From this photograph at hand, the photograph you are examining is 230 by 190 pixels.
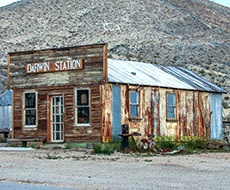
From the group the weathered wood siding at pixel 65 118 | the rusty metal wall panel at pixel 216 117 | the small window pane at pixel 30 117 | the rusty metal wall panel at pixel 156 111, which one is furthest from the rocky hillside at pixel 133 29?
the small window pane at pixel 30 117

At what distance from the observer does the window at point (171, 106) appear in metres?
25.6

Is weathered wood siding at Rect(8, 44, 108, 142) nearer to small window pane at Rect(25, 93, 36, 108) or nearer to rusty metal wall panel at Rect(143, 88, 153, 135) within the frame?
small window pane at Rect(25, 93, 36, 108)

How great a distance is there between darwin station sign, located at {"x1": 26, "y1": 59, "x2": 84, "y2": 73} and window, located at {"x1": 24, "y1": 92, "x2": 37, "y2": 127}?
1.10 metres

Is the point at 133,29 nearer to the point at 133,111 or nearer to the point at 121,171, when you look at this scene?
the point at 133,111

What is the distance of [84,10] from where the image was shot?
8538cm

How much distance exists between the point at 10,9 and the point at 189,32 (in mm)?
32814

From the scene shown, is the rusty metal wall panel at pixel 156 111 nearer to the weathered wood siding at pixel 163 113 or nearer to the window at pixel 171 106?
the weathered wood siding at pixel 163 113

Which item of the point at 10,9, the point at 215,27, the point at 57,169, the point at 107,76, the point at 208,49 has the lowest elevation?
the point at 57,169

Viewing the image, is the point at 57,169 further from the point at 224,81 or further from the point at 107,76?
the point at 224,81

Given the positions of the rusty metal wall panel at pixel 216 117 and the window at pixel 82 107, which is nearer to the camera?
the window at pixel 82 107

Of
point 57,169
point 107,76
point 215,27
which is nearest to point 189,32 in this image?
point 215,27

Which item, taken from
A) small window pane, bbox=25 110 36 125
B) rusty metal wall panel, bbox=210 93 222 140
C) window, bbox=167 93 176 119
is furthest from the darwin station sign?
rusty metal wall panel, bbox=210 93 222 140

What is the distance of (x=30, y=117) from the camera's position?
24594 millimetres

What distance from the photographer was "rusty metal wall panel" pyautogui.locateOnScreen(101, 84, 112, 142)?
22.4 m
